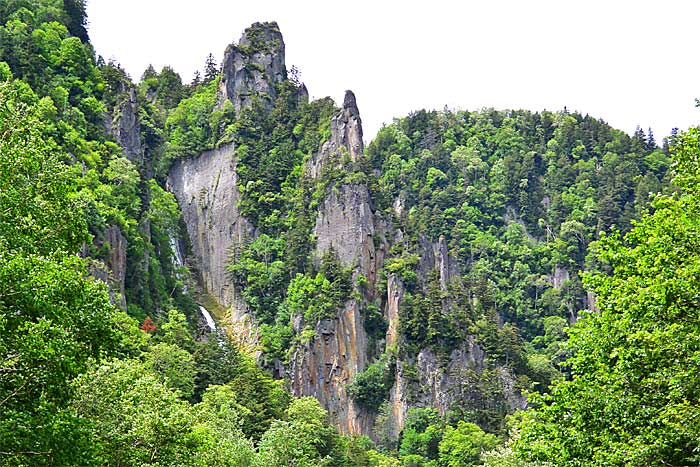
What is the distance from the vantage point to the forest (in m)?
19.8

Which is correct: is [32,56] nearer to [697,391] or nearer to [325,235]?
[325,235]

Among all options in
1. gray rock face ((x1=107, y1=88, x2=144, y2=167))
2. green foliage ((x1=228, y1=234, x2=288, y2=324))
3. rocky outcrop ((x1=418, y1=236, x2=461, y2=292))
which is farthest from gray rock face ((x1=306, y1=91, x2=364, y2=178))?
gray rock face ((x1=107, y1=88, x2=144, y2=167))

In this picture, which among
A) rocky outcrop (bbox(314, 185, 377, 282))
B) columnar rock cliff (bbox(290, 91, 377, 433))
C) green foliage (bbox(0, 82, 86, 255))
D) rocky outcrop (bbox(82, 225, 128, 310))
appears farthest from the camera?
rocky outcrop (bbox(314, 185, 377, 282))

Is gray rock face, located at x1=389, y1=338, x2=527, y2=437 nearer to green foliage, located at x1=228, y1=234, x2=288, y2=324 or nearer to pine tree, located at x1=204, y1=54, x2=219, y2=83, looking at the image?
green foliage, located at x1=228, y1=234, x2=288, y2=324

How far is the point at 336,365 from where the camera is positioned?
96.8 meters

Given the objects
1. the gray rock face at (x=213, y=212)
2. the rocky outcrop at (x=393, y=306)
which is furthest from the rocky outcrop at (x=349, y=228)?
the gray rock face at (x=213, y=212)

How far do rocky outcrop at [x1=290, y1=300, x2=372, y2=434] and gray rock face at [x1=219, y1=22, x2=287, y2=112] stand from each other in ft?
141

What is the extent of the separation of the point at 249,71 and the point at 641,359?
113923mm

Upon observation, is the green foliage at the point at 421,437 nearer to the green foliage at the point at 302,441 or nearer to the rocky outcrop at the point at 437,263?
the green foliage at the point at 302,441

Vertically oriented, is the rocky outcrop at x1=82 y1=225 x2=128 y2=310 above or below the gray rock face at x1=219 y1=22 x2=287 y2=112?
below

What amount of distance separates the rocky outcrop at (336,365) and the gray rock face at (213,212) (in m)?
17.9

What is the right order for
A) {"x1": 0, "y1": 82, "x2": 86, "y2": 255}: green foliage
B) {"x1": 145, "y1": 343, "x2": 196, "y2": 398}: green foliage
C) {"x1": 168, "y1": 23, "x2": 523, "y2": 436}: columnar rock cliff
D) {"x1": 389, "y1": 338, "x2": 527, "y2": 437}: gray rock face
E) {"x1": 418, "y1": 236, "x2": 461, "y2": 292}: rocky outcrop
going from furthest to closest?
1. {"x1": 418, "y1": 236, "x2": 461, "y2": 292}: rocky outcrop
2. {"x1": 168, "y1": 23, "x2": 523, "y2": 436}: columnar rock cliff
3. {"x1": 389, "y1": 338, "x2": 527, "y2": 437}: gray rock face
4. {"x1": 145, "y1": 343, "x2": 196, "y2": 398}: green foliage
5. {"x1": 0, "y1": 82, "x2": 86, "y2": 255}: green foliage

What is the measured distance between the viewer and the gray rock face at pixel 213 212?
116 metres

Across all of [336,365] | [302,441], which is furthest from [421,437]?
[302,441]
